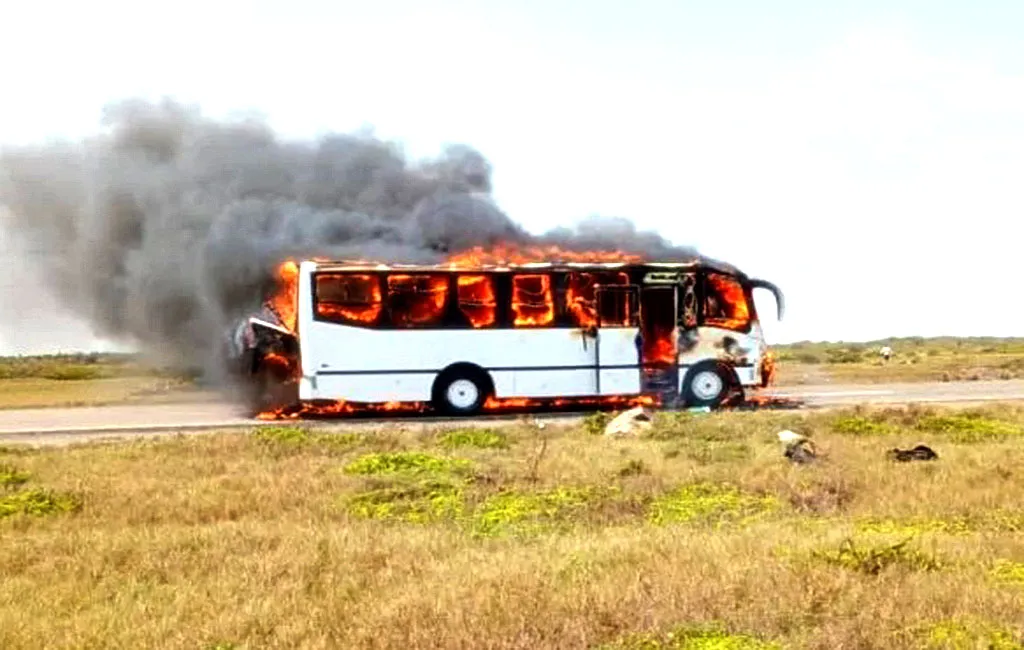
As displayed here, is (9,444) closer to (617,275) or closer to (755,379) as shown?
(617,275)

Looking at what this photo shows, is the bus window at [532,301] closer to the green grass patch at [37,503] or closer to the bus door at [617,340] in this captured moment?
the bus door at [617,340]

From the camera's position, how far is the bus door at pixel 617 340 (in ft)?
84.8

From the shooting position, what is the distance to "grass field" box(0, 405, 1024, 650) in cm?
757

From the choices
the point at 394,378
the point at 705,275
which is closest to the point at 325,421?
the point at 394,378

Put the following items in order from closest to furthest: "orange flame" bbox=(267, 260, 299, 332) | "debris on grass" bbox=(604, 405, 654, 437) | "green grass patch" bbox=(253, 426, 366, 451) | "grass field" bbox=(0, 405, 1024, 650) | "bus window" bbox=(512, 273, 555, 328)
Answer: "grass field" bbox=(0, 405, 1024, 650)
"green grass patch" bbox=(253, 426, 366, 451)
"debris on grass" bbox=(604, 405, 654, 437)
"orange flame" bbox=(267, 260, 299, 332)
"bus window" bbox=(512, 273, 555, 328)

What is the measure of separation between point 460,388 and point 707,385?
5.48 m

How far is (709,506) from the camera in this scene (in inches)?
480

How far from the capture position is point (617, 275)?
85.7 feet

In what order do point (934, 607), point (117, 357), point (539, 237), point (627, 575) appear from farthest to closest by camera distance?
point (117, 357) → point (539, 237) → point (627, 575) → point (934, 607)

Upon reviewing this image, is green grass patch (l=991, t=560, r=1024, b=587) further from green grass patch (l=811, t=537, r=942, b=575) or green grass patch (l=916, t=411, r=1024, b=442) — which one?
green grass patch (l=916, t=411, r=1024, b=442)

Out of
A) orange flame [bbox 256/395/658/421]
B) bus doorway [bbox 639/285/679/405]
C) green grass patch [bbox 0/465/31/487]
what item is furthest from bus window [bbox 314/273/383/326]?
green grass patch [bbox 0/465/31/487]

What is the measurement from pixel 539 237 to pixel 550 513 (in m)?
19.1

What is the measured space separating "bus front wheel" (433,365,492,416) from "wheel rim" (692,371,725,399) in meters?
4.69

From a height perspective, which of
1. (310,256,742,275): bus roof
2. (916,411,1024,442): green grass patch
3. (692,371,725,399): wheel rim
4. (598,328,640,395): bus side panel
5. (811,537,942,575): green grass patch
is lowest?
(916,411,1024,442): green grass patch
